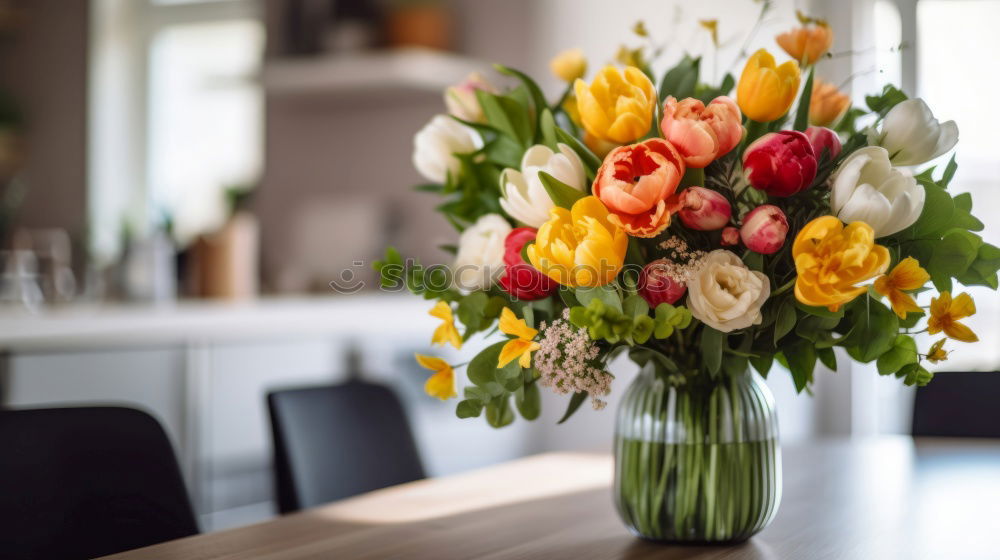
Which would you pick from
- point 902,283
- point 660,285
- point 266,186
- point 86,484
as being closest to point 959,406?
point 902,283

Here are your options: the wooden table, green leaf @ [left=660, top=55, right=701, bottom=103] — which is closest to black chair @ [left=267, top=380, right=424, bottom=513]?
the wooden table

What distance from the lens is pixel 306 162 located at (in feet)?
13.3

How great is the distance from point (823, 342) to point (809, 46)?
30 centimetres

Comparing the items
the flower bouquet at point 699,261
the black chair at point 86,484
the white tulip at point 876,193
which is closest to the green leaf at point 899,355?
the flower bouquet at point 699,261

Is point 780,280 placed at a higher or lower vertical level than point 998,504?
higher

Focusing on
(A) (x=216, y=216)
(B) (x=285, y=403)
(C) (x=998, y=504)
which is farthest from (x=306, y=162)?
(C) (x=998, y=504)

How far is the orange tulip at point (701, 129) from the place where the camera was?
0.88 metres

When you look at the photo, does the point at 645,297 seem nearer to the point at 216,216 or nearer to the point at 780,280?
the point at 780,280

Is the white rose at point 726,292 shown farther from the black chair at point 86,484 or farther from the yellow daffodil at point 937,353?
the black chair at point 86,484

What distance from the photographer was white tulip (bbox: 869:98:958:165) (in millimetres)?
941

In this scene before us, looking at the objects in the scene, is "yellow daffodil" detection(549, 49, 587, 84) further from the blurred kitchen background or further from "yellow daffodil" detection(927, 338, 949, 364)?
the blurred kitchen background

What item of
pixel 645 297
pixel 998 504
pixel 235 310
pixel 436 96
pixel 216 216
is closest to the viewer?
pixel 645 297

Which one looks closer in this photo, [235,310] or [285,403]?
[285,403]

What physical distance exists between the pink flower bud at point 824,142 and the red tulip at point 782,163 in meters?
0.05
